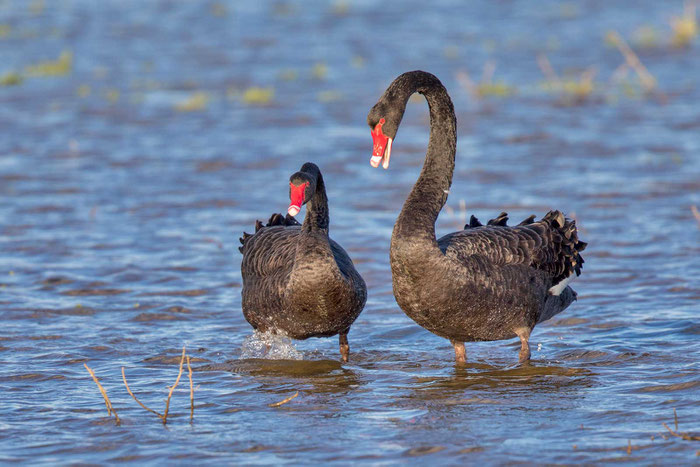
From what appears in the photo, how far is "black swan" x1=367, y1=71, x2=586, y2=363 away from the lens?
23.8 feet

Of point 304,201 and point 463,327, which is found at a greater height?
point 304,201

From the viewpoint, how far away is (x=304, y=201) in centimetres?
790

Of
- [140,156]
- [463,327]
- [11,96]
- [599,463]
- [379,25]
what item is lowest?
[599,463]

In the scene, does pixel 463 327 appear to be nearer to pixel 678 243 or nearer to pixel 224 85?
pixel 678 243

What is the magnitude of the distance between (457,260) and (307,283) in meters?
1.04

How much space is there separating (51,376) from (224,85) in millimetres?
12176

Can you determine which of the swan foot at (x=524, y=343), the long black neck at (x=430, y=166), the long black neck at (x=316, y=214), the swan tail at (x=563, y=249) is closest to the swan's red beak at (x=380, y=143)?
the long black neck at (x=430, y=166)

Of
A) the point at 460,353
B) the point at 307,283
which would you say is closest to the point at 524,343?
the point at 460,353

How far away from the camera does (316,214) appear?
8.17 m

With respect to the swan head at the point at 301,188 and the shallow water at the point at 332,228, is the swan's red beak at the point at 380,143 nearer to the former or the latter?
the swan head at the point at 301,188

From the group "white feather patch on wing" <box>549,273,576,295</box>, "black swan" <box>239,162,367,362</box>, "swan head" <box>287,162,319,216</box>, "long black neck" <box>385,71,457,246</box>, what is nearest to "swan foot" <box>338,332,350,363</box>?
"black swan" <box>239,162,367,362</box>

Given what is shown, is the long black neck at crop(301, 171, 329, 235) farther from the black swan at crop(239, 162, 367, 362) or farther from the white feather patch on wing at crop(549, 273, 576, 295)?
the white feather patch on wing at crop(549, 273, 576, 295)

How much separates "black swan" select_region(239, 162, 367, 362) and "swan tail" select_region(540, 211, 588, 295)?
1431mm

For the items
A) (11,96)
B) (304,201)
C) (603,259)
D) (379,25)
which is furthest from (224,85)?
(304,201)
